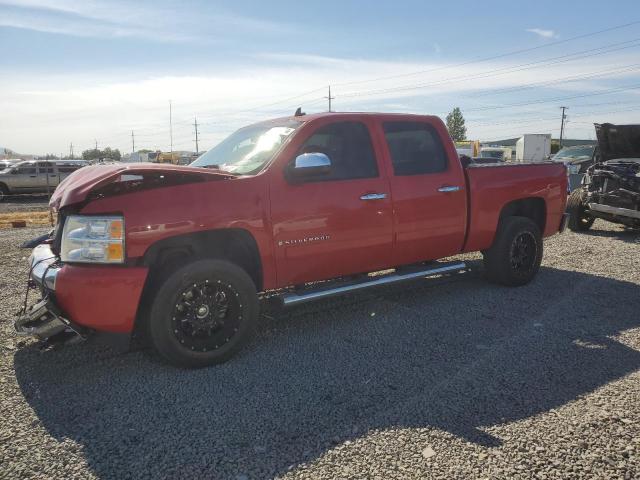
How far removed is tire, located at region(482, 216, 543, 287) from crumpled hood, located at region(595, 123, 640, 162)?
5.64 m

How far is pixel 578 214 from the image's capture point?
33.0 feet

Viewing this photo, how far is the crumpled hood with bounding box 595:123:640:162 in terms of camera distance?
10.2 m

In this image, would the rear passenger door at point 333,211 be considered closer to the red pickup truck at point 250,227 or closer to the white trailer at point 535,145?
the red pickup truck at point 250,227

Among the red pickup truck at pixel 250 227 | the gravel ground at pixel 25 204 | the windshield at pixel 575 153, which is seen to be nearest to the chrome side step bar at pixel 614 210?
the red pickup truck at pixel 250 227

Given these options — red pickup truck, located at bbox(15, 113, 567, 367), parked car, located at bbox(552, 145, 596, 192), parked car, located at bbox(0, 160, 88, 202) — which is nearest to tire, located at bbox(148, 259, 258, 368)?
red pickup truck, located at bbox(15, 113, 567, 367)

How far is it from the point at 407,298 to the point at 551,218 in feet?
7.27

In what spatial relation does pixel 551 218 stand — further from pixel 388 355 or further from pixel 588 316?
pixel 388 355

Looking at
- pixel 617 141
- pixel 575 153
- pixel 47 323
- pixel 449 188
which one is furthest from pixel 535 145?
pixel 47 323

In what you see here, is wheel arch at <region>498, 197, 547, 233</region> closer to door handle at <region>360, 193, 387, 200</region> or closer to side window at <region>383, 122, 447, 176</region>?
side window at <region>383, 122, 447, 176</region>

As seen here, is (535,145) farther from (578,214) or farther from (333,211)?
(333,211)

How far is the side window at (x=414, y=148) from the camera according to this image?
4934 mm

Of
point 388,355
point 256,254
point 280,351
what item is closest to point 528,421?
point 388,355

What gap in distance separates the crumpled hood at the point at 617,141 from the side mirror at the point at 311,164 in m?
8.49

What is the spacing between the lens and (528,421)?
3.00m
